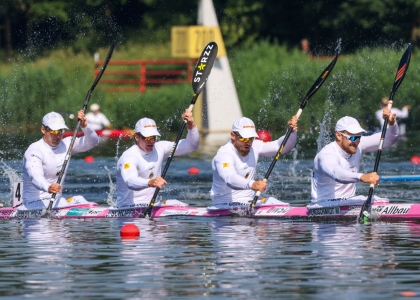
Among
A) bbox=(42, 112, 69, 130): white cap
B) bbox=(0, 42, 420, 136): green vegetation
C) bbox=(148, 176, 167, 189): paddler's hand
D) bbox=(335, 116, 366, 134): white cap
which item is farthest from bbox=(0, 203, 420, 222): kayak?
bbox=(0, 42, 420, 136): green vegetation

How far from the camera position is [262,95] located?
47594 millimetres

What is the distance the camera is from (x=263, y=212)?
65.6 feet

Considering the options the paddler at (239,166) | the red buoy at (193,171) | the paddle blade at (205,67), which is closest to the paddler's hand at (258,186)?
the paddler at (239,166)

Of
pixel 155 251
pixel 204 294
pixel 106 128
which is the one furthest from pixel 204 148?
pixel 204 294

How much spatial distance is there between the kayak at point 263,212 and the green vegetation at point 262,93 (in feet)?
77.7

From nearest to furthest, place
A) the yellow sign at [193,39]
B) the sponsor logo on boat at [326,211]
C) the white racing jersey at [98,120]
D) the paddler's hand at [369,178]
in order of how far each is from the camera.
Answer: the paddler's hand at [369,178] < the sponsor logo on boat at [326,211] < the white racing jersey at [98,120] < the yellow sign at [193,39]

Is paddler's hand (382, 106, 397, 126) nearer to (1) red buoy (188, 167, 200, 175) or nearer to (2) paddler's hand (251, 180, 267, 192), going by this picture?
(2) paddler's hand (251, 180, 267, 192)

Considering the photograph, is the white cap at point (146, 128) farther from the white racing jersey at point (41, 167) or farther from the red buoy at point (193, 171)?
the red buoy at point (193, 171)

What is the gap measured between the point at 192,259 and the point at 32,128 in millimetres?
32259

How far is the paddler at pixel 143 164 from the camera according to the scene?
19922 mm

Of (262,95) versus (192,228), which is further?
(262,95)

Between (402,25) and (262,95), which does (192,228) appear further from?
(402,25)

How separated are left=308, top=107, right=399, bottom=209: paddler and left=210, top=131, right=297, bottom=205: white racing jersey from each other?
1.03m

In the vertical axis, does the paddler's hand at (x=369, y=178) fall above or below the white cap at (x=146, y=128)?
below
